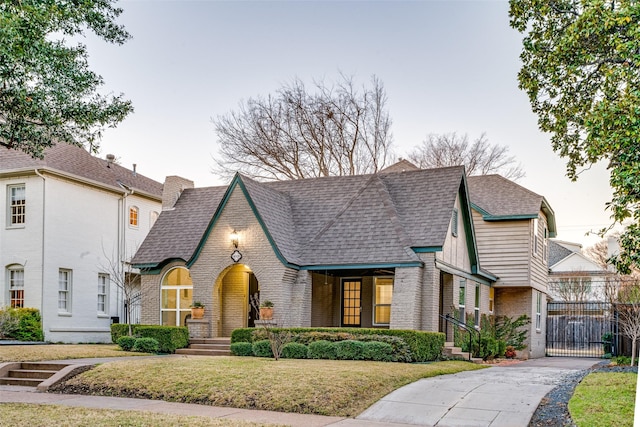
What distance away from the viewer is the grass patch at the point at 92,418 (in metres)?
9.91

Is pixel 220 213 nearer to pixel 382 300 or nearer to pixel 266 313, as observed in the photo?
pixel 266 313

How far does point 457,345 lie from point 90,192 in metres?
16.6

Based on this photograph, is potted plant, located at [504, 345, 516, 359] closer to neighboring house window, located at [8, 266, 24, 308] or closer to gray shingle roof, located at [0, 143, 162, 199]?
gray shingle roof, located at [0, 143, 162, 199]

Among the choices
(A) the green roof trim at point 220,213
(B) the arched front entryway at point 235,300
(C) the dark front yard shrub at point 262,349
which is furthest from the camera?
(B) the arched front entryway at point 235,300

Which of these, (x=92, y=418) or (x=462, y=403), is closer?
(x=92, y=418)

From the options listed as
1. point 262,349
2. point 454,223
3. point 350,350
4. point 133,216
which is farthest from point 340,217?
point 133,216

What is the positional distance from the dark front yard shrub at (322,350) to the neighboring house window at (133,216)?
15.7m

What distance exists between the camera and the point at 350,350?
17.5 metres

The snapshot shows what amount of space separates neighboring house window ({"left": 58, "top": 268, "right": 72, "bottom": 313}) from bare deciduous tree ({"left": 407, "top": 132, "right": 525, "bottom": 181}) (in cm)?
2612

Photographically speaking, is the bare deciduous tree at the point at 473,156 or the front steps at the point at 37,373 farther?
the bare deciduous tree at the point at 473,156

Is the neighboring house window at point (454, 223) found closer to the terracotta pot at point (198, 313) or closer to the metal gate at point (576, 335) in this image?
the terracotta pot at point (198, 313)

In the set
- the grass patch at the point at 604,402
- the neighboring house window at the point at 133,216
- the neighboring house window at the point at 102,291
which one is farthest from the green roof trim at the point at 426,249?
the neighboring house window at the point at 133,216

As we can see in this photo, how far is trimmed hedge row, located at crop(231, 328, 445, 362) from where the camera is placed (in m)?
17.5

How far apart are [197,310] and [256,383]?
9.54 metres
